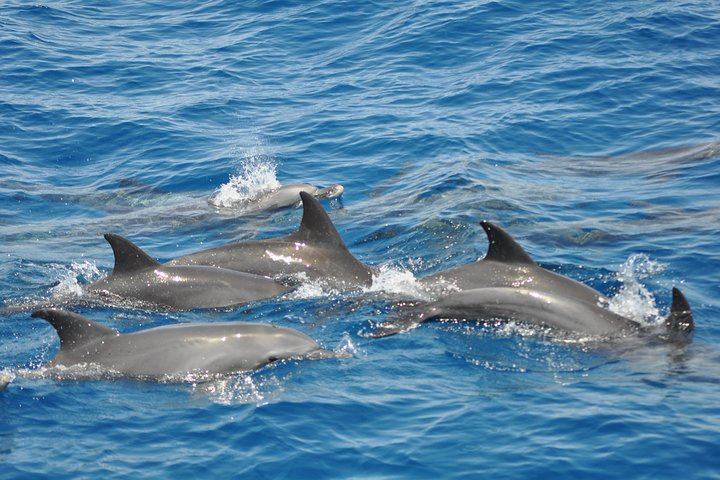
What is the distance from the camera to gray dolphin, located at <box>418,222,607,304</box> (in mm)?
12359

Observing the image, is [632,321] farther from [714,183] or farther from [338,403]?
[714,183]

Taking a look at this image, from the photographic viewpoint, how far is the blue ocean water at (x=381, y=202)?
951cm

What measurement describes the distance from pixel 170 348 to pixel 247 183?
8909 mm

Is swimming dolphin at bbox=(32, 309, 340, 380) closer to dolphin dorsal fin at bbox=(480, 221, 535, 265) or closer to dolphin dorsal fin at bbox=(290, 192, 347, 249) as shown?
dolphin dorsal fin at bbox=(480, 221, 535, 265)

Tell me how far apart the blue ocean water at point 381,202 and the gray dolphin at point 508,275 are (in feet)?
1.82

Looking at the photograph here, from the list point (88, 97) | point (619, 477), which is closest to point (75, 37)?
point (88, 97)

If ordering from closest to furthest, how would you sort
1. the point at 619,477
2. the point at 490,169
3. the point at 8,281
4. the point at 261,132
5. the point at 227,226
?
the point at 619,477 → the point at 8,281 → the point at 227,226 → the point at 490,169 → the point at 261,132

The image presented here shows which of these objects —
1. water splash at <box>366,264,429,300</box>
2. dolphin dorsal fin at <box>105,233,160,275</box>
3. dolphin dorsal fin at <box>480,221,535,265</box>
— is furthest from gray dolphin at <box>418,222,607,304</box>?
dolphin dorsal fin at <box>105,233,160,275</box>

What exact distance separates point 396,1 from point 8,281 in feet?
62.1

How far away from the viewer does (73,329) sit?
10.9 m

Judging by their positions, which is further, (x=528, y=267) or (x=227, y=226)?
(x=227, y=226)

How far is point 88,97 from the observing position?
2527 centimetres

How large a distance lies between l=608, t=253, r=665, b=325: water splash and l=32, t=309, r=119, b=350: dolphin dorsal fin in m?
5.74

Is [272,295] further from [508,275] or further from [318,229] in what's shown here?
[508,275]
